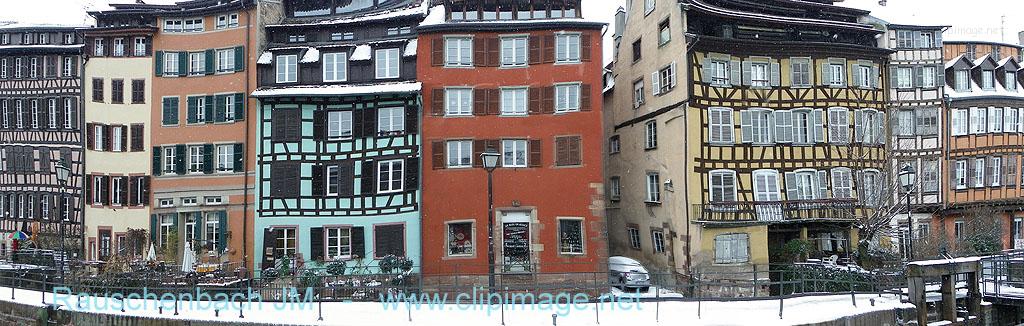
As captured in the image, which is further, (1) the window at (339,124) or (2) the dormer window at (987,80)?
(2) the dormer window at (987,80)

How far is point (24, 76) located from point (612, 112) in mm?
30360

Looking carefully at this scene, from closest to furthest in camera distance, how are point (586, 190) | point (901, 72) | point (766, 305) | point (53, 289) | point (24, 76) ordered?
point (766, 305)
point (53, 289)
point (586, 190)
point (901, 72)
point (24, 76)

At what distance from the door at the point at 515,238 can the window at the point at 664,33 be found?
990cm

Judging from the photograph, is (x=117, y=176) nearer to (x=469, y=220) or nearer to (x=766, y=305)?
(x=469, y=220)

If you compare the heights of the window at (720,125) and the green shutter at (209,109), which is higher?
the green shutter at (209,109)

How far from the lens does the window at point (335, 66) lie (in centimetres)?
3014

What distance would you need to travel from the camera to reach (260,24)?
3077 cm

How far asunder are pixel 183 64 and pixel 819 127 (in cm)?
2789

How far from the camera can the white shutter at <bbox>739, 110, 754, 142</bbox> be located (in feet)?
97.5

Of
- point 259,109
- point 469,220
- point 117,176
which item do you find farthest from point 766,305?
point 117,176

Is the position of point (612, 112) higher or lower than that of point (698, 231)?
higher

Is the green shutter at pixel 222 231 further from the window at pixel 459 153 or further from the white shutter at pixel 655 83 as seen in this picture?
the white shutter at pixel 655 83

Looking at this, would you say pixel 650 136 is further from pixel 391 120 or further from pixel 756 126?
pixel 391 120

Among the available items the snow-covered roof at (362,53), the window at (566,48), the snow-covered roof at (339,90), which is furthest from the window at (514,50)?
the snow-covered roof at (362,53)
